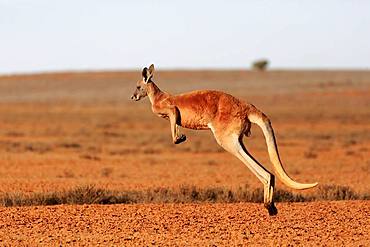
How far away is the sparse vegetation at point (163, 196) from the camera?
1430 cm

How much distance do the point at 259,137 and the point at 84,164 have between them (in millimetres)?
15446

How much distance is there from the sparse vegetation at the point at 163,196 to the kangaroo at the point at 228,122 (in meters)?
2.29

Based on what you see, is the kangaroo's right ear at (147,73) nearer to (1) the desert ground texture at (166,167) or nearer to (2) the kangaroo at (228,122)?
(2) the kangaroo at (228,122)

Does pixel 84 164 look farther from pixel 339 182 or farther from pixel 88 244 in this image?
pixel 88 244

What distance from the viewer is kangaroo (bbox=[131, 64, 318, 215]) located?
480 inches

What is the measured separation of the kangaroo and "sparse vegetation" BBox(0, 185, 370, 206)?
2293 mm

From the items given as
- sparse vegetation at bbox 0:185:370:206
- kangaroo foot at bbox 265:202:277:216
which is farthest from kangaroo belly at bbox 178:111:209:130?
sparse vegetation at bbox 0:185:370:206

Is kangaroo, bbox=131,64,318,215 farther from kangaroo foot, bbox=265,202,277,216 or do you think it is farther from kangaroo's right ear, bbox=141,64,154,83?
kangaroo's right ear, bbox=141,64,154,83

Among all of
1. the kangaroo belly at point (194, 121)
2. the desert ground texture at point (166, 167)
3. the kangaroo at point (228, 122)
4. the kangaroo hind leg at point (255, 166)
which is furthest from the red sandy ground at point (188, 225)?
the kangaroo belly at point (194, 121)

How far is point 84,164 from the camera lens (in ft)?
83.1

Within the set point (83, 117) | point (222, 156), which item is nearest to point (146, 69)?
point (222, 156)

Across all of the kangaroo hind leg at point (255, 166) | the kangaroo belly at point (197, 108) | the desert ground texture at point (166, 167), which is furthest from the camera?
the kangaroo belly at point (197, 108)

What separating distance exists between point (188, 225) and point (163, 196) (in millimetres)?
3096

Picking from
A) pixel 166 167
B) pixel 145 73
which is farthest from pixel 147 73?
pixel 166 167
